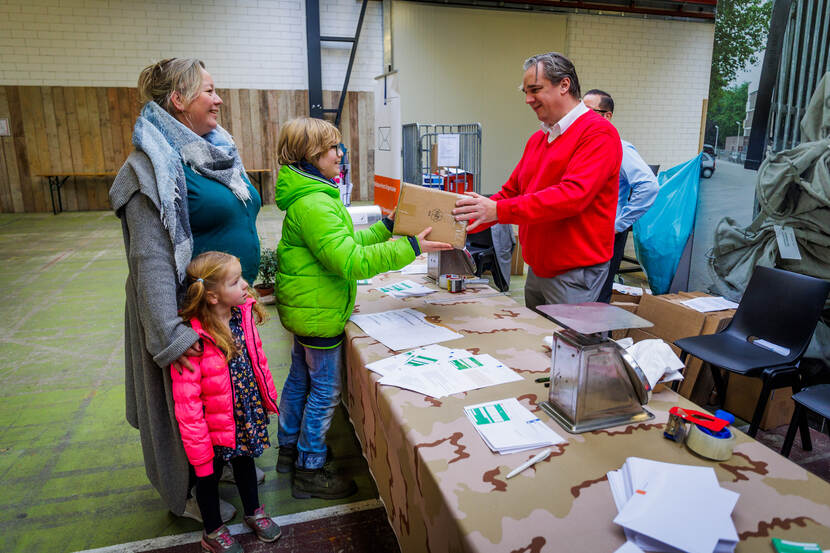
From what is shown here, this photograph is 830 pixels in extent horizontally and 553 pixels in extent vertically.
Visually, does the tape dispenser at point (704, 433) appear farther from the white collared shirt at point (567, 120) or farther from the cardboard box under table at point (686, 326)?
the cardboard box under table at point (686, 326)

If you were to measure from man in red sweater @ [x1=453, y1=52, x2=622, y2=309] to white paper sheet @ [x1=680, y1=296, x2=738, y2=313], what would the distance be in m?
1.14

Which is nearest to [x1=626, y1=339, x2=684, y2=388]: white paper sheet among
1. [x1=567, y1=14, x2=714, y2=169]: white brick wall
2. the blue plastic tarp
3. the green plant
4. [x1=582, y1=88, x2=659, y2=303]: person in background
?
[x1=582, y1=88, x2=659, y2=303]: person in background

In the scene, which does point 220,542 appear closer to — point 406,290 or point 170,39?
point 406,290

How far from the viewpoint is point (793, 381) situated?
2383 mm

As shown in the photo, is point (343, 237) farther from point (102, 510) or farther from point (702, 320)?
point (702, 320)

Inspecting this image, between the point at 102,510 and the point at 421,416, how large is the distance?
Result: 1597mm

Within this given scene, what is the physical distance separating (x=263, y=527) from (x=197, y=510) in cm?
30

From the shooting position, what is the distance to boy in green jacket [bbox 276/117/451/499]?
181cm


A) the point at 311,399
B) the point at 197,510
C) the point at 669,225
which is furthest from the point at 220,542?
the point at 669,225

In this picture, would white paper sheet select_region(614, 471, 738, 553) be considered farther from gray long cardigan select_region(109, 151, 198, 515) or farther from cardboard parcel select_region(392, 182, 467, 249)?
gray long cardigan select_region(109, 151, 198, 515)

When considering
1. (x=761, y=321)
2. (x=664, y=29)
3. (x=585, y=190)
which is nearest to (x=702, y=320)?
(x=761, y=321)

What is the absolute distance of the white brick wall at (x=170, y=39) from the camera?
28.8 feet

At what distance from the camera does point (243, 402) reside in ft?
5.66

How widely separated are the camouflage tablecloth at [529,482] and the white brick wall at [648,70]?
8.59 m
